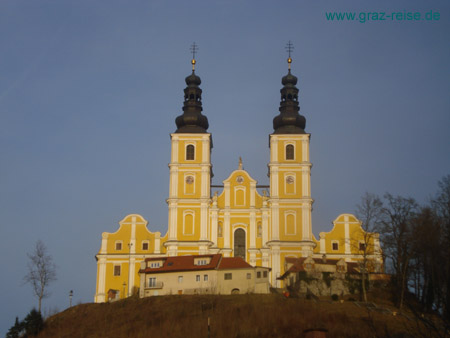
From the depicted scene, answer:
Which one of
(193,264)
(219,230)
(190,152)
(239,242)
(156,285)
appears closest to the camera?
(156,285)

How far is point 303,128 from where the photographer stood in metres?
65.9

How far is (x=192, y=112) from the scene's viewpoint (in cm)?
6588

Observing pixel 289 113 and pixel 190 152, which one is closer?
pixel 190 152

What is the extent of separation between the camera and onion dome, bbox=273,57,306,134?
213ft

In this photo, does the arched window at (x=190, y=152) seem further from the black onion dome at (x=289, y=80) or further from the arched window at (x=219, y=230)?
the black onion dome at (x=289, y=80)

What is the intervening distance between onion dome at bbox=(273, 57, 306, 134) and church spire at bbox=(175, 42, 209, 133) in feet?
25.9

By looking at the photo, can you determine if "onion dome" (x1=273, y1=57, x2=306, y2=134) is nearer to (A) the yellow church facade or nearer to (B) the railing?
(A) the yellow church facade

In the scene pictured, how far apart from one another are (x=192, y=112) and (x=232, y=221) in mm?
12425

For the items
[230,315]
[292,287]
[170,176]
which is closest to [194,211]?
[170,176]

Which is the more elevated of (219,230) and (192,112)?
(192,112)

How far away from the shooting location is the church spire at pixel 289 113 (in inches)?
2554

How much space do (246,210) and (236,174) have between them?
3935mm

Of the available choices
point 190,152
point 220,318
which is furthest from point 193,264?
point 190,152

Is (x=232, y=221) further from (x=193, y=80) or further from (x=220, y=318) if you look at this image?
(x=220, y=318)
